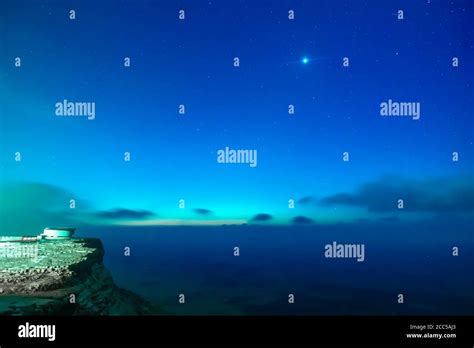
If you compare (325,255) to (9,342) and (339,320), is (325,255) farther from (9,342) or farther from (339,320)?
(9,342)

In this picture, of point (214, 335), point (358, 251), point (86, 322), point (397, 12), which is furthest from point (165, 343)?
point (397, 12)

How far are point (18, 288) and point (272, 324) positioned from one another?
3.36 meters

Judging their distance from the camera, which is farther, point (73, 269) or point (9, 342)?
point (73, 269)

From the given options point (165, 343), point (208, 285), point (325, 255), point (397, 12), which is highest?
point (397, 12)

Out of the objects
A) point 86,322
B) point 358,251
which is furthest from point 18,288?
point 358,251

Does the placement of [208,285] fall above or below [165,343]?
above

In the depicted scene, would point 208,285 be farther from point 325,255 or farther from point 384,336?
point 384,336

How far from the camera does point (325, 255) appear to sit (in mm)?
5023

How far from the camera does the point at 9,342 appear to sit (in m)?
4.75

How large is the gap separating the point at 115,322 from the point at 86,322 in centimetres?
38

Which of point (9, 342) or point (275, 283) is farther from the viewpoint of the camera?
point (275, 283)

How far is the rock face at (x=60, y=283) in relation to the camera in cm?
484

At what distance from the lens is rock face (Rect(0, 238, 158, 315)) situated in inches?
190

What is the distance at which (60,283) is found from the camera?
4969 millimetres
